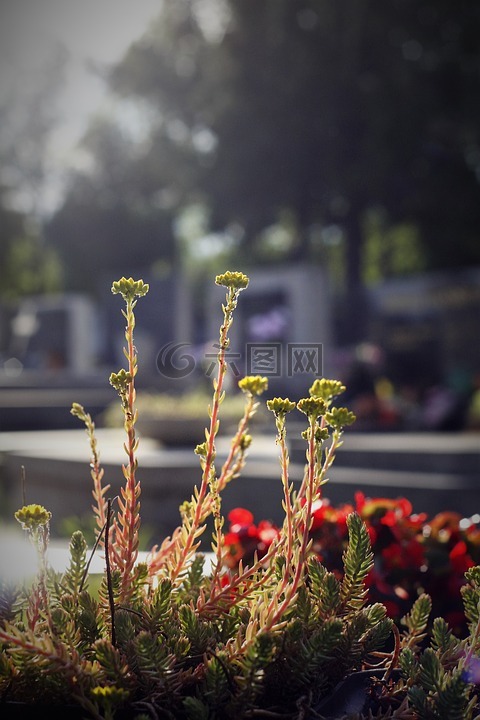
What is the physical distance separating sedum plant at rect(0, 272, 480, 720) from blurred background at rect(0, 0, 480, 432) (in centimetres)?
892

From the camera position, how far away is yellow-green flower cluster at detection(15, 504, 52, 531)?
122cm

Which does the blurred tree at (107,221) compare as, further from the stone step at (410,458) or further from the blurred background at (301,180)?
the stone step at (410,458)

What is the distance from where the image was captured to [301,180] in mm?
22609

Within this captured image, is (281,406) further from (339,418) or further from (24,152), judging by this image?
(24,152)

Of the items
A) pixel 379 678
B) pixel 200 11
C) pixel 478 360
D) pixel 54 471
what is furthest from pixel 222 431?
pixel 200 11

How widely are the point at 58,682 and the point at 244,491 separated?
4.33 meters

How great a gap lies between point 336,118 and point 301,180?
1947 millimetres

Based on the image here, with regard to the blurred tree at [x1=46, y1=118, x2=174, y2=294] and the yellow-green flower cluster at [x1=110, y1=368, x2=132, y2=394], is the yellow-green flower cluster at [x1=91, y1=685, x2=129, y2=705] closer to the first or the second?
the yellow-green flower cluster at [x1=110, y1=368, x2=132, y2=394]

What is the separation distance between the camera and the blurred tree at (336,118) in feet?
67.8

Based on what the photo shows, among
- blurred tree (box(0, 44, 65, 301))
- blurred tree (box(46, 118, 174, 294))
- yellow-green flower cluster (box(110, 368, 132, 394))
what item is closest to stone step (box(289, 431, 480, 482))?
yellow-green flower cluster (box(110, 368, 132, 394))

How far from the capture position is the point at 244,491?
5.50 m
